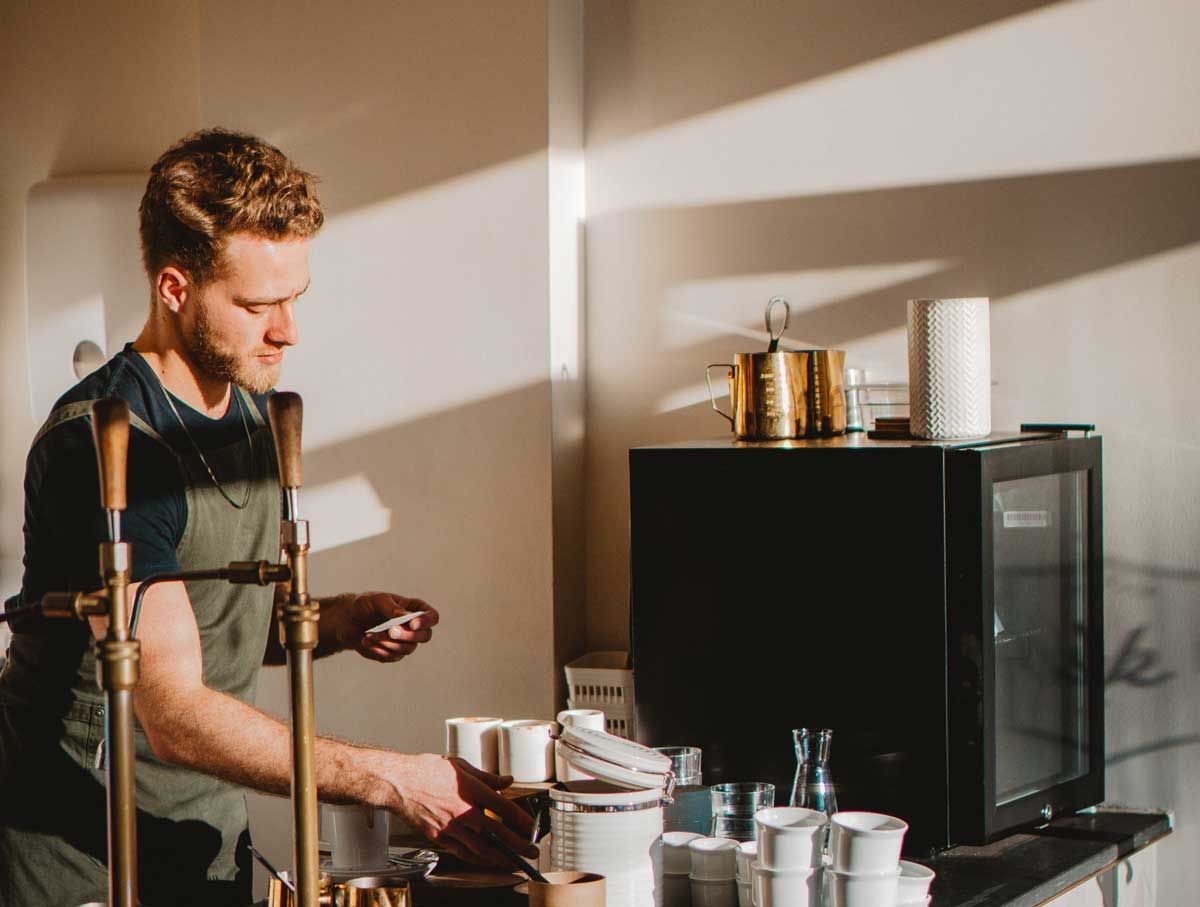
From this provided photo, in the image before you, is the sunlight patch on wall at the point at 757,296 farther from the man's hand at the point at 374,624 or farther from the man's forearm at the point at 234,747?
the man's forearm at the point at 234,747

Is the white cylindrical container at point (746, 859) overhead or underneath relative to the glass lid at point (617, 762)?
underneath

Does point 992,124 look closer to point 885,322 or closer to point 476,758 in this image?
point 885,322

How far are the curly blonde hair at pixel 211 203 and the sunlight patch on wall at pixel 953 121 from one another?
0.91 metres

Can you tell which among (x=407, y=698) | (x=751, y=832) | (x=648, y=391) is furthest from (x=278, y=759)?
(x=648, y=391)

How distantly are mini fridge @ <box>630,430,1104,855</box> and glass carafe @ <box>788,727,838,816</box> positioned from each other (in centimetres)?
7

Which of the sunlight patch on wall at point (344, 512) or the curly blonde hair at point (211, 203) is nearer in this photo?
the curly blonde hair at point (211, 203)

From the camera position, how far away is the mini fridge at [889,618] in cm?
207

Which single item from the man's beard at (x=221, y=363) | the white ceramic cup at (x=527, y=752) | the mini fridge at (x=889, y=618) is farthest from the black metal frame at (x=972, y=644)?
the man's beard at (x=221, y=363)

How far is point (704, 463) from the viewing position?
7.34ft

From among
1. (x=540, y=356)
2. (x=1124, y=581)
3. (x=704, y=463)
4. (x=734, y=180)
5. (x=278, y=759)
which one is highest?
(x=734, y=180)

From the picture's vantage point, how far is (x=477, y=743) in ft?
7.45

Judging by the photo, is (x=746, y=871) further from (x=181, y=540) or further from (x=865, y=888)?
(x=181, y=540)

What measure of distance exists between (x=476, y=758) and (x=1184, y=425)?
1.36 metres

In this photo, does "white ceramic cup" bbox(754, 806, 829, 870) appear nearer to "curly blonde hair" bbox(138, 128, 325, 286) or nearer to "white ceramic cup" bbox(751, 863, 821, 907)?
"white ceramic cup" bbox(751, 863, 821, 907)
